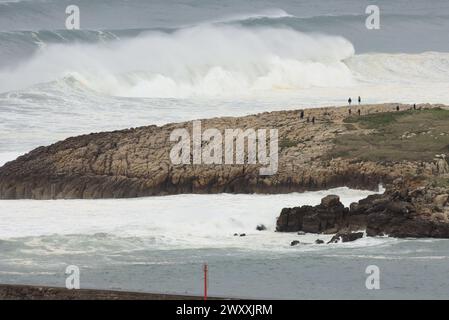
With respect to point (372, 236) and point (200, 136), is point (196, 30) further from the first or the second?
point (372, 236)

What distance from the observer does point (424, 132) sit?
4188cm

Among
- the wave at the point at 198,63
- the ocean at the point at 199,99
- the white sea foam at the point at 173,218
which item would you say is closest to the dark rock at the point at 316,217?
the white sea foam at the point at 173,218

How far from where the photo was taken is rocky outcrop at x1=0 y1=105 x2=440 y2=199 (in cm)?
3912

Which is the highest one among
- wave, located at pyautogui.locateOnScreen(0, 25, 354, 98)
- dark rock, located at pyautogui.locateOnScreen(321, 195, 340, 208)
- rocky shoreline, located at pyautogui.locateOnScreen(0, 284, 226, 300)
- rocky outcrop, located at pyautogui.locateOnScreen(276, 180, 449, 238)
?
wave, located at pyautogui.locateOnScreen(0, 25, 354, 98)

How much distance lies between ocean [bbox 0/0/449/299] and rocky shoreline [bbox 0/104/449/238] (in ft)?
2.75

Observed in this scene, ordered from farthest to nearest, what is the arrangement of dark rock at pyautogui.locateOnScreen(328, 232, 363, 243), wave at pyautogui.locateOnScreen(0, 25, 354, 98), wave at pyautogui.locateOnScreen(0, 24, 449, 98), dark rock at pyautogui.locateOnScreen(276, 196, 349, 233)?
wave at pyautogui.locateOnScreen(0, 24, 449, 98), wave at pyautogui.locateOnScreen(0, 25, 354, 98), dark rock at pyautogui.locateOnScreen(276, 196, 349, 233), dark rock at pyautogui.locateOnScreen(328, 232, 363, 243)

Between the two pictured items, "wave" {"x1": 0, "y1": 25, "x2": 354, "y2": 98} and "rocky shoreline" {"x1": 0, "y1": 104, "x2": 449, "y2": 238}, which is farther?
"wave" {"x1": 0, "y1": 25, "x2": 354, "y2": 98}

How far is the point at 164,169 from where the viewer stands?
1602 inches

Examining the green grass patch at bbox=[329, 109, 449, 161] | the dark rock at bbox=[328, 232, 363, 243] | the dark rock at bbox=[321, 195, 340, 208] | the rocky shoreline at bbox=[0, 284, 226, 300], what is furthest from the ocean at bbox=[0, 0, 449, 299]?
the green grass patch at bbox=[329, 109, 449, 161]

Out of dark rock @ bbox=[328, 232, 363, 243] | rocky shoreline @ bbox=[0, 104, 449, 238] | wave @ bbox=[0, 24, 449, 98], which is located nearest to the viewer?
dark rock @ bbox=[328, 232, 363, 243]

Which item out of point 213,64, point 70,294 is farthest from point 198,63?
point 70,294

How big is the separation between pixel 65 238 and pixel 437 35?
226 ft

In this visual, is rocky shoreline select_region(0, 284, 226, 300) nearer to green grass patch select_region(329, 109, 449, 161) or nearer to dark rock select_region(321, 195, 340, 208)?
dark rock select_region(321, 195, 340, 208)

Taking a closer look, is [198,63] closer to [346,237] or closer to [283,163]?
[283,163]
